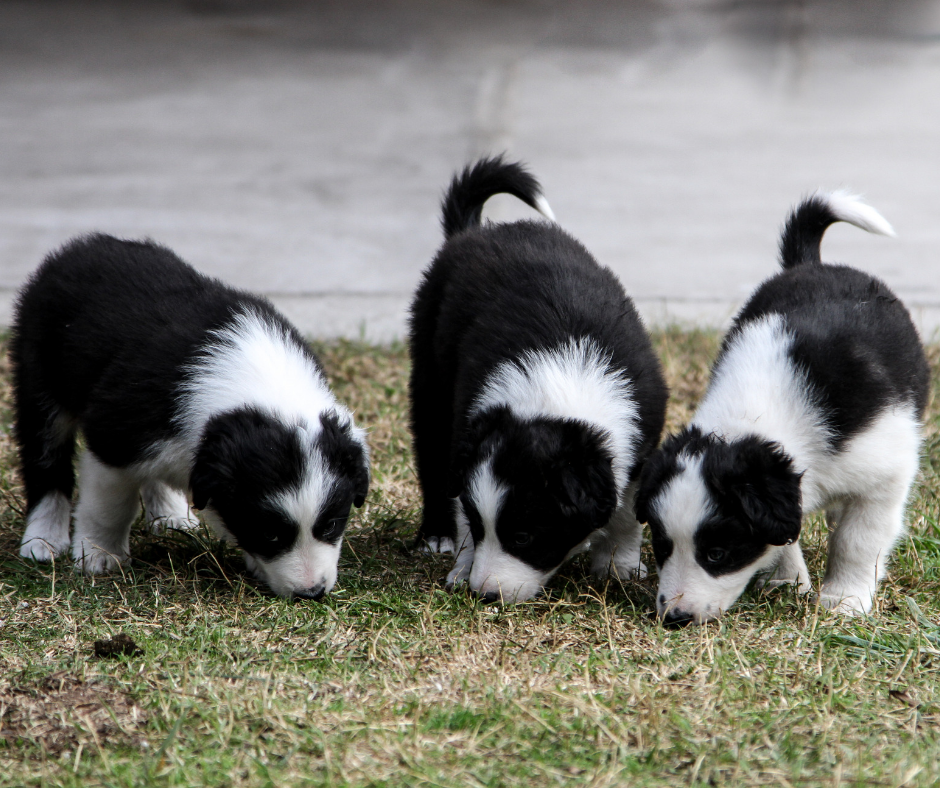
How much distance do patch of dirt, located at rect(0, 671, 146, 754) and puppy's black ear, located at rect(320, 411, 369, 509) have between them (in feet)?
3.55

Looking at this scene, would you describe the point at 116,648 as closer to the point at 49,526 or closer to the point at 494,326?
the point at 49,526

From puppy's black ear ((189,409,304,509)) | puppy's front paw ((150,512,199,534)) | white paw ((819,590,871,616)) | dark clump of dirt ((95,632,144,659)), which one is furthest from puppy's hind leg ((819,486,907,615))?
puppy's front paw ((150,512,199,534))

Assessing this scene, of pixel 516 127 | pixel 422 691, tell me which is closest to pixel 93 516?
pixel 422 691

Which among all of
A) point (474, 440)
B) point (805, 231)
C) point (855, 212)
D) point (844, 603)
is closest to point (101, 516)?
point (474, 440)

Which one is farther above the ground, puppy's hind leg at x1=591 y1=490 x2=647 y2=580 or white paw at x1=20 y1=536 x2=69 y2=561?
puppy's hind leg at x1=591 y1=490 x2=647 y2=580

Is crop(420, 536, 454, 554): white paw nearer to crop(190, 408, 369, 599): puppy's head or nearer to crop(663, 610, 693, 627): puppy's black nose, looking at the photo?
crop(190, 408, 369, 599): puppy's head

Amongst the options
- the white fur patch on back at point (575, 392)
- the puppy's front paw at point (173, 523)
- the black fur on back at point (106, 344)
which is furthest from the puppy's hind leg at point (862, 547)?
the puppy's front paw at point (173, 523)

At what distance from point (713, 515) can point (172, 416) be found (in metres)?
1.97

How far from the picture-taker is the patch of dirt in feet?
10.0

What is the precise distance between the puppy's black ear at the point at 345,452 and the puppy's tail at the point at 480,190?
152 centimetres

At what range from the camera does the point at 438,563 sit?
460 centimetres

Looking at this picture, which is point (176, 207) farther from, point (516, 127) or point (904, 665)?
point (904, 665)

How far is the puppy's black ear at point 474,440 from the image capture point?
3.93 meters

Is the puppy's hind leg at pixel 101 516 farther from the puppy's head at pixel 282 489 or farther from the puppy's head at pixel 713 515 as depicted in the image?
the puppy's head at pixel 713 515
